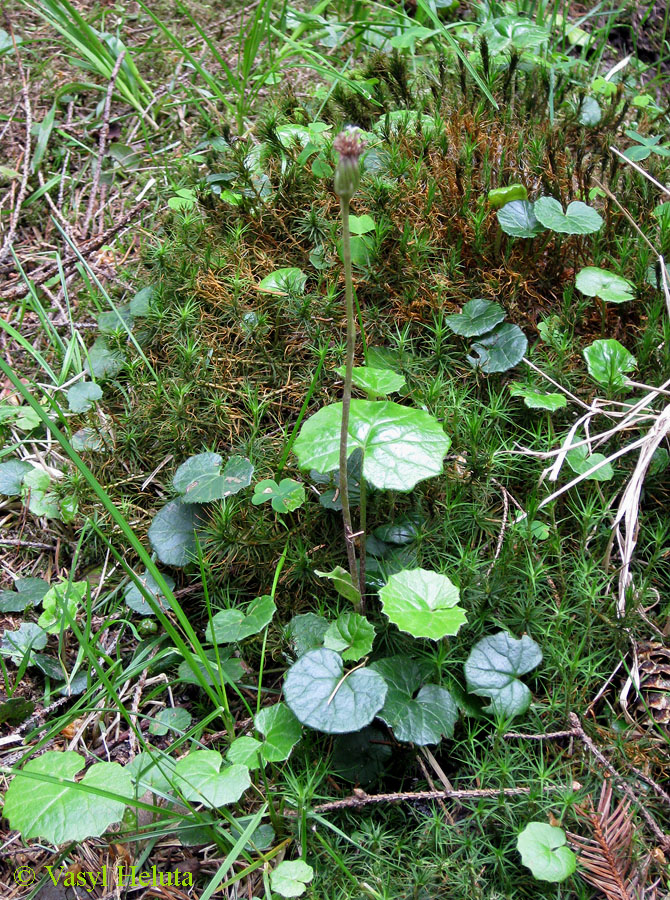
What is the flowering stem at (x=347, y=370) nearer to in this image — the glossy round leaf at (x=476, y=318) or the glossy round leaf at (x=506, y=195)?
the glossy round leaf at (x=476, y=318)

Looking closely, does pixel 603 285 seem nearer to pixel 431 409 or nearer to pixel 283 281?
pixel 431 409

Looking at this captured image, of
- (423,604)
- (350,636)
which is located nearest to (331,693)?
(350,636)

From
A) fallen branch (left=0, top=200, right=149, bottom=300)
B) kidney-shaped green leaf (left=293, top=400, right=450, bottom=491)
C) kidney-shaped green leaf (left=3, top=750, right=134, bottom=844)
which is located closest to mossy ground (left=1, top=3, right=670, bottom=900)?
fallen branch (left=0, top=200, right=149, bottom=300)

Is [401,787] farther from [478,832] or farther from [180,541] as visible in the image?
[180,541]

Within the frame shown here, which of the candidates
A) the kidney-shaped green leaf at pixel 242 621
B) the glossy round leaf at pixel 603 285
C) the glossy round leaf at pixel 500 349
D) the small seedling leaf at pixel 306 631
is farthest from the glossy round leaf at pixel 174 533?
the glossy round leaf at pixel 603 285

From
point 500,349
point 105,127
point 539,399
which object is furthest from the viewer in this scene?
point 105,127

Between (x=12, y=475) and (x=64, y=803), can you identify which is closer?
(x=64, y=803)
